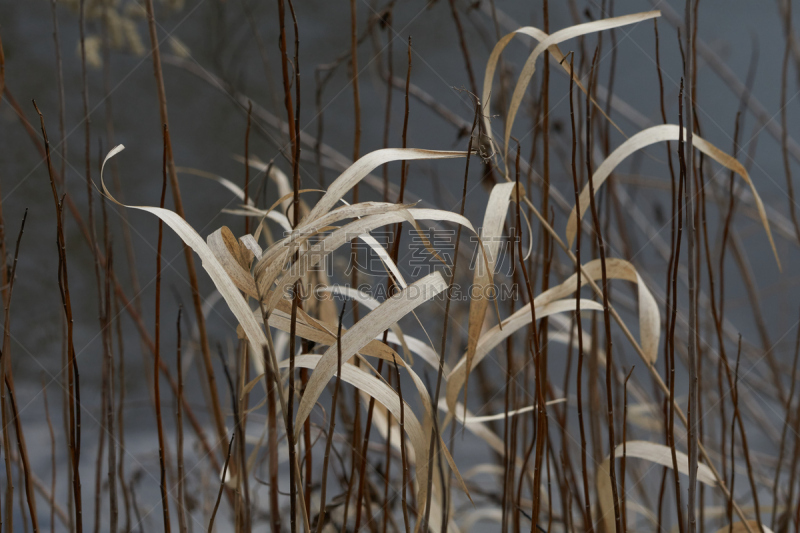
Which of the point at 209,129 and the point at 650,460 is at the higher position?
the point at 209,129

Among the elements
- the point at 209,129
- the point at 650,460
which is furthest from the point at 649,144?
the point at 209,129

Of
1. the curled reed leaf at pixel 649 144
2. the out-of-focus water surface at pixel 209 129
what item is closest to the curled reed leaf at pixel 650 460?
the curled reed leaf at pixel 649 144

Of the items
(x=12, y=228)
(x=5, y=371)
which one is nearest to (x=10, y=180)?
(x=12, y=228)

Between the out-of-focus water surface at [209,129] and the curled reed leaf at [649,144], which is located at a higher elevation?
the out-of-focus water surface at [209,129]

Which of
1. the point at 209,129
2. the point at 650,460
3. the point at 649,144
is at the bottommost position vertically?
the point at 650,460

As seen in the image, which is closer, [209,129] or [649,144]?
[649,144]

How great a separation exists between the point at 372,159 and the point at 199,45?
1.36 metres

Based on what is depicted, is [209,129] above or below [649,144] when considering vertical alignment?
above

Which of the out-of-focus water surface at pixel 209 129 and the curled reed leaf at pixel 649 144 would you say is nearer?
the curled reed leaf at pixel 649 144

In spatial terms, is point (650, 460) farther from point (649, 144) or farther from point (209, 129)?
point (209, 129)

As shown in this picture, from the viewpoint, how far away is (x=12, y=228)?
3.95 ft

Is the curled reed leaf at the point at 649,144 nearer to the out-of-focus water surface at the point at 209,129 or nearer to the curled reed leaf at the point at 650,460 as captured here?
the curled reed leaf at the point at 650,460

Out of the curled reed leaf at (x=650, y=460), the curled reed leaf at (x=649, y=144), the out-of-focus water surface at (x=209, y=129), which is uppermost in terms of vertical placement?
the out-of-focus water surface at (x=209, y=129)

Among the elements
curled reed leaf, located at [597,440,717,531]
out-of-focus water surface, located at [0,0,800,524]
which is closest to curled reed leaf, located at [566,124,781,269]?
curled reed leaf, located at [597,440,717,531]
